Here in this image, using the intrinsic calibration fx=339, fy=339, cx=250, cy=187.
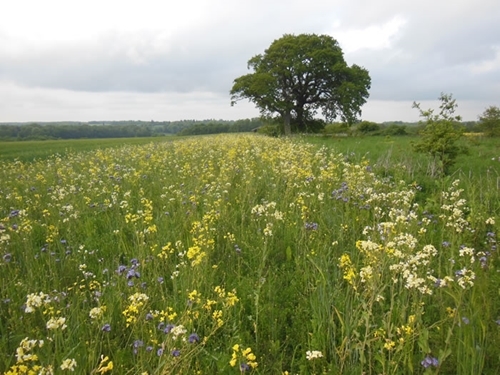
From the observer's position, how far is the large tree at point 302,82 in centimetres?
3606

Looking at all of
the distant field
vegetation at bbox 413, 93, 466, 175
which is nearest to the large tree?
the distant field

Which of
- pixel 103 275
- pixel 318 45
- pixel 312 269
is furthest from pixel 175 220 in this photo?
pixel 318 45

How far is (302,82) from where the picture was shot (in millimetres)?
38719

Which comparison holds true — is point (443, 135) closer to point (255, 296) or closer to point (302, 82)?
point (255, 296)

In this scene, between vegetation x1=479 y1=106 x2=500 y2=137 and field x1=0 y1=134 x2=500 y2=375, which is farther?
vegetation x1=479 y1=106 x2=500 y2=137

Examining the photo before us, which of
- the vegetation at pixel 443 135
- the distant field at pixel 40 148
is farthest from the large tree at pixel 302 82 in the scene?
the vegetation at pixel 443 135

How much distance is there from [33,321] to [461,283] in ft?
10.1

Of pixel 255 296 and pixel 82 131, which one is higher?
pixel 82 131

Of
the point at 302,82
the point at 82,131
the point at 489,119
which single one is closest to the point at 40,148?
the point at 302,82

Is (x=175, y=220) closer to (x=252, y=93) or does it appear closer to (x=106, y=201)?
(x=106, y=201)

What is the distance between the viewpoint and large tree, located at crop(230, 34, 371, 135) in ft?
118

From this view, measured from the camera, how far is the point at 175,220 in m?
4.52

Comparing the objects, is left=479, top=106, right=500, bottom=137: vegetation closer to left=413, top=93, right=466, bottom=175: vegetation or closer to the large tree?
the large tree

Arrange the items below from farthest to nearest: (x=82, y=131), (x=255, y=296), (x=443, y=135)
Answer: (x=82, y=131) < (x=443, y=135) < (x=255, y=296)
